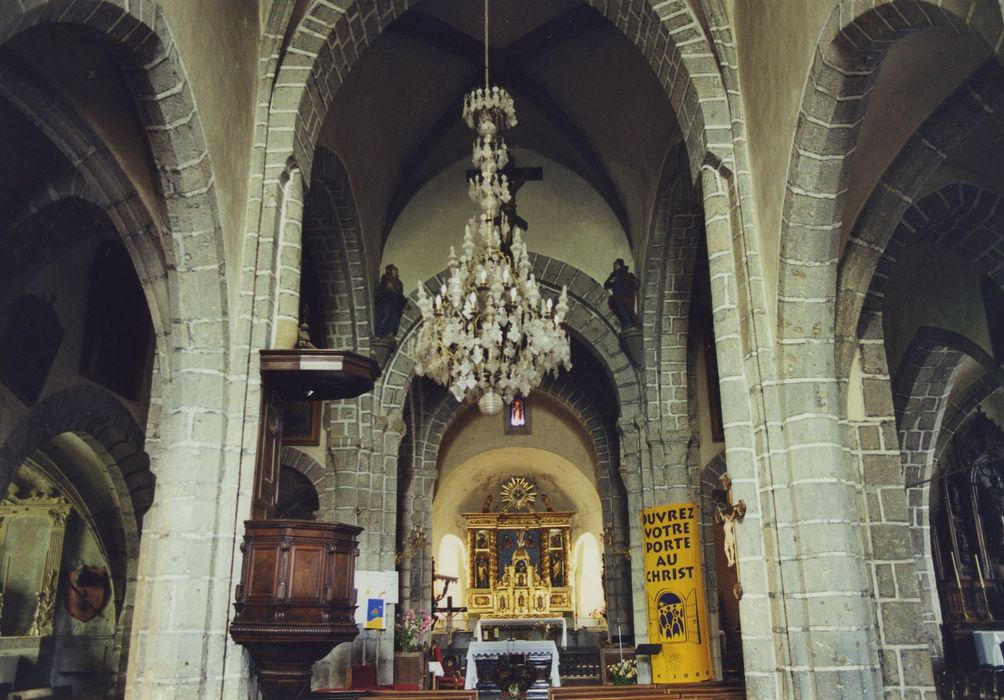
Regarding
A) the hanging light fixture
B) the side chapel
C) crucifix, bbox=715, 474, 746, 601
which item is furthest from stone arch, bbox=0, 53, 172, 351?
crucifix, bbox=715, 474, 746, 601

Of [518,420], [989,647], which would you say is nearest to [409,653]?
[518,420]

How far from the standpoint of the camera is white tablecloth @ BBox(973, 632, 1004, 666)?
48.6 ft

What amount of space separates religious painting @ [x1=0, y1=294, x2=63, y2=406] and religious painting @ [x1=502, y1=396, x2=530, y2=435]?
39.7 feet

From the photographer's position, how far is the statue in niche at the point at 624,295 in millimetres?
13842

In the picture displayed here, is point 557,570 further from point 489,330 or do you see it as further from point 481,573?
point 489,330

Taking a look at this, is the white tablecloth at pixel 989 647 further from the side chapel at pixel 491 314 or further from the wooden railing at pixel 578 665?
the wooden railing at pixel 578 665

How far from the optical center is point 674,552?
10.7 m

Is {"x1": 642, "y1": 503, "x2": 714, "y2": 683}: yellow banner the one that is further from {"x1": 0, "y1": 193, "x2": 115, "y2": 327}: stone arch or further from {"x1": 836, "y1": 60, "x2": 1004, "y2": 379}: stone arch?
{"x1": 0, "y1": 193, "x2": 115, "y2": 327}: stone arch

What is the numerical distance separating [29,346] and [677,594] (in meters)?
8.36

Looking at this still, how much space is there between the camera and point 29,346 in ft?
34.7

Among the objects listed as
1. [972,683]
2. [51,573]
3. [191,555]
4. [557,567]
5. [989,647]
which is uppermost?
[557,567]

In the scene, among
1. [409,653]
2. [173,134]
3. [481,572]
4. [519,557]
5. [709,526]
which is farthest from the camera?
[519,557]

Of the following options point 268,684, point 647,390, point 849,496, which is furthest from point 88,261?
point 849,496

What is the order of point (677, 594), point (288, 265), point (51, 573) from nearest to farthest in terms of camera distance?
point (288, 265) < point (677, 594) < point (51, 573)
